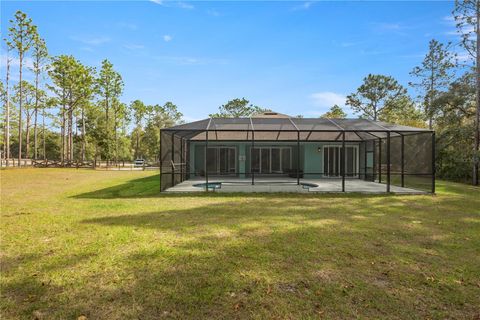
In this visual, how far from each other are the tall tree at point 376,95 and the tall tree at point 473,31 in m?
16.6

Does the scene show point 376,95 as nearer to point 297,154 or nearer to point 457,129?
point 457,129

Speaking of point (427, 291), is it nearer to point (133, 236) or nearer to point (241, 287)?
point (241, 287)

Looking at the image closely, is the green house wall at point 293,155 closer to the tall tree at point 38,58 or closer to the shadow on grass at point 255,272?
the shadow on grass at point 255,272

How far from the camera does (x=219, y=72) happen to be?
21.6 metres

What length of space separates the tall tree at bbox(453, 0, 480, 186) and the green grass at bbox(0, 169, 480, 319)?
11.9 metres

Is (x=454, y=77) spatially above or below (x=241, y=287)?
above

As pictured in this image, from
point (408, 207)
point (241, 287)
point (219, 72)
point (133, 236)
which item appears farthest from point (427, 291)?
point (219, 72)

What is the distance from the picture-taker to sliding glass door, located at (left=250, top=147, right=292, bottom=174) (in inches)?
663

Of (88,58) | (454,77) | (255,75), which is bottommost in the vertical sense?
(454,77)

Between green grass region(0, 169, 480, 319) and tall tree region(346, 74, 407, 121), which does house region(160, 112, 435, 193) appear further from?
tall tree region(346, 74, 407, 121)

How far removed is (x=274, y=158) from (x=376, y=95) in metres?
22.7

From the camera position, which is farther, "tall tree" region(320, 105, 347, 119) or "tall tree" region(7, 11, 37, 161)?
"tall tree" region(320, 105, 347, 119)

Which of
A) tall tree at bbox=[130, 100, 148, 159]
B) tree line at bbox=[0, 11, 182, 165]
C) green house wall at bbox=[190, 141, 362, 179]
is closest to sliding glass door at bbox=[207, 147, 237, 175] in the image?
green house wall at bbox=[190, 141, 362, 179]

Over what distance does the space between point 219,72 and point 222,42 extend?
7.32m
